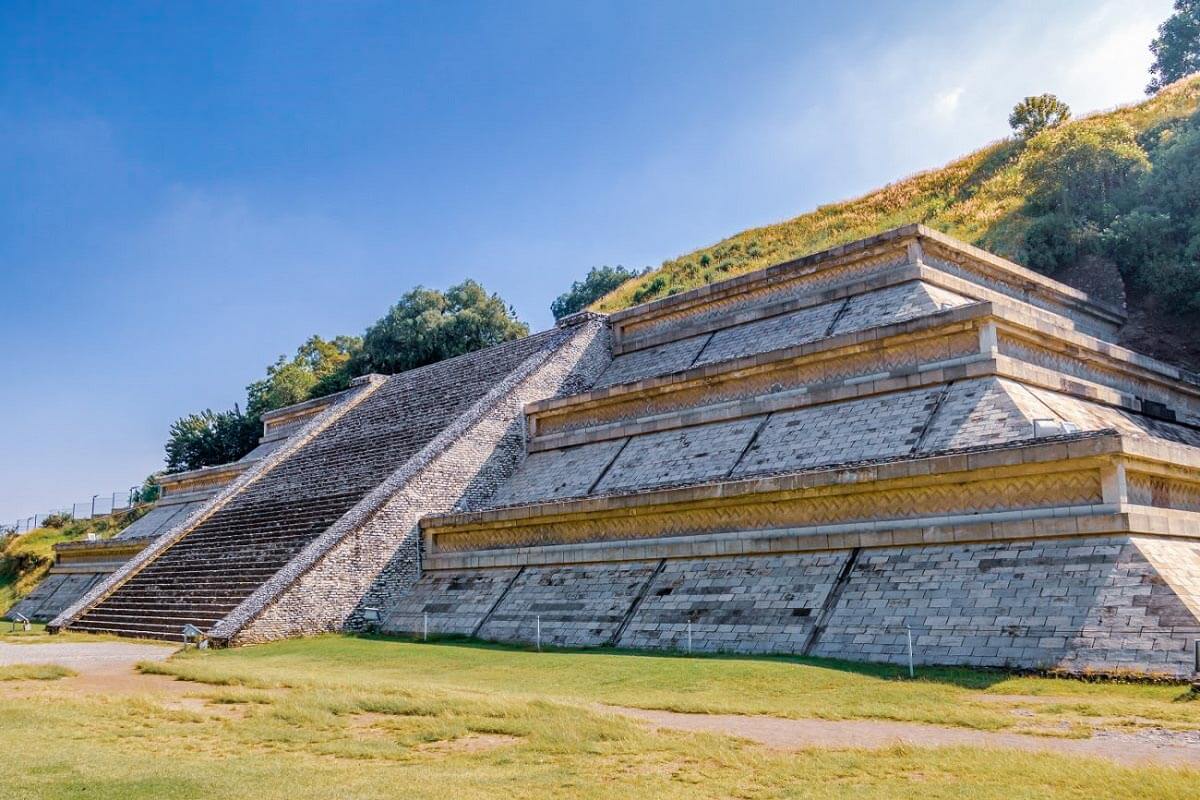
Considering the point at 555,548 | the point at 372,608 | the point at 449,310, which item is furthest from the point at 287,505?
the point at 449,310

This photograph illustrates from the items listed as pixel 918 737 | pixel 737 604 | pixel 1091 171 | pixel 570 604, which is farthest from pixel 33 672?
pixel 1091 171

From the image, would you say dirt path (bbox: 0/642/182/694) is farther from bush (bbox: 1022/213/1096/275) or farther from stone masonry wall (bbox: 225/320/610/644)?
bush (bbox: 1022/213/1096/275)

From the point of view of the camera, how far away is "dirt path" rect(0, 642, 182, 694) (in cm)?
1061

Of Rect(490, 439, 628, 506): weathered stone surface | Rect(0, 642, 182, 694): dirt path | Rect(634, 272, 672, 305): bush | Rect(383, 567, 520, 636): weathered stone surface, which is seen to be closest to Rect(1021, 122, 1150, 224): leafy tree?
Rect(490, 439, 628, 506): weathered stone surface

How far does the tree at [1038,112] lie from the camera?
36.2 metres

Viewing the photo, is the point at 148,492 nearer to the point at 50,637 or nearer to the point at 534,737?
the point at 50,637

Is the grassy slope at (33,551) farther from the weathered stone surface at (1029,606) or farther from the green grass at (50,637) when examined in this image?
the weathered stone surface at (1029,606)

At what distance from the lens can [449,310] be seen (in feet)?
135

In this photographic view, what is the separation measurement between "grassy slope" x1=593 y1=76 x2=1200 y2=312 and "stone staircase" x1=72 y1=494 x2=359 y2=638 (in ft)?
59.9

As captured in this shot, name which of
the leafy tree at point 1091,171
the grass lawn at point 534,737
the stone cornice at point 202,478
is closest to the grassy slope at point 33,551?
the stone cornice at point 202,478

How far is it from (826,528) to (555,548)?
16.0 ft

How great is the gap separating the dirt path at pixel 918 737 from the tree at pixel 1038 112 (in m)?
34.8

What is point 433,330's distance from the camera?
39.0 metres

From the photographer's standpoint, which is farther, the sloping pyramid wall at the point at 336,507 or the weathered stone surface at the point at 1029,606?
the sloping pyramid wall at the point at 336,507
